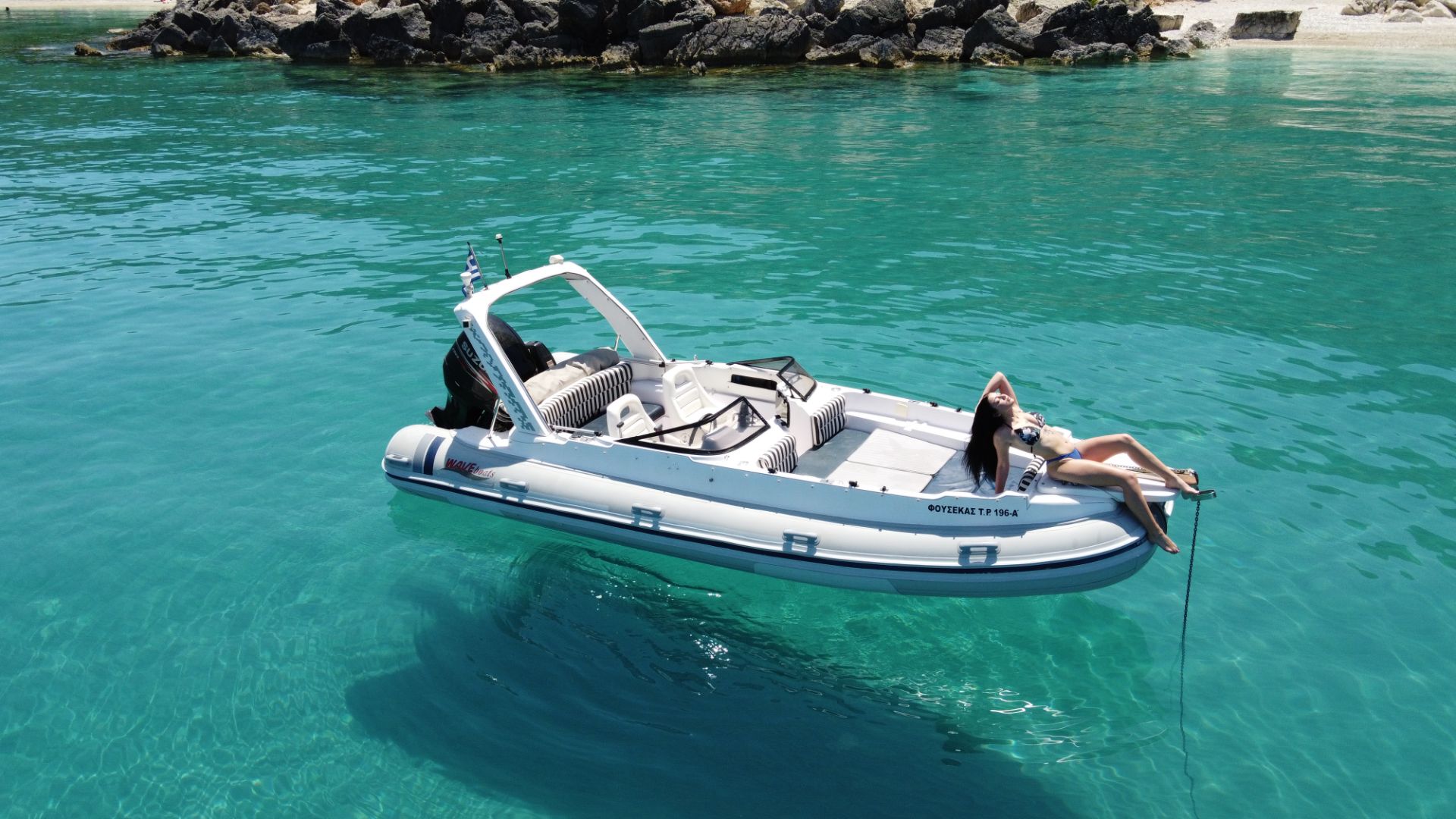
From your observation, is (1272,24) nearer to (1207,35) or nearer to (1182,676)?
(1207,35)

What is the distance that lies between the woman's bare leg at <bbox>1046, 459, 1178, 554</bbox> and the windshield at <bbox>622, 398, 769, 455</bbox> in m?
3.11

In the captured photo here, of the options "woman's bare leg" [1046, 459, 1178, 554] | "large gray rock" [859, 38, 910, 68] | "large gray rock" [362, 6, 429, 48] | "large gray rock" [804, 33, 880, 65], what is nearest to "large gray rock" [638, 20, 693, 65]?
"large gray rock" [804, 33, 880, 65]

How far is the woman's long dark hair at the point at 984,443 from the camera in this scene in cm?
920

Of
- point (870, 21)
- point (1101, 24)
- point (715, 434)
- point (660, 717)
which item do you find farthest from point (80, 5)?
point (660, 717)

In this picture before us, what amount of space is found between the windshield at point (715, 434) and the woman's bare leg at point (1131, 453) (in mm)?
3165

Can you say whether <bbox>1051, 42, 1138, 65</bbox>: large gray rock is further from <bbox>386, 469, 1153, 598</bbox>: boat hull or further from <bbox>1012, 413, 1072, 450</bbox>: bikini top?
<bbox>386, 469, 1153, 598</bbox>: boat hull

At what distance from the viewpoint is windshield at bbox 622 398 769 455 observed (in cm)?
1009

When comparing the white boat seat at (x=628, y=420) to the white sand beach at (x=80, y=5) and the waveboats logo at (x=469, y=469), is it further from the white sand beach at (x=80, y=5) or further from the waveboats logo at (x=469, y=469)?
the white sand beach at (x=80, y=5)

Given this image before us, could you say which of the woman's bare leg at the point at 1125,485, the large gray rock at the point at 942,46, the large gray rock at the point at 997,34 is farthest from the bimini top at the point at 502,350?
the large gray rock at the point at 997,34

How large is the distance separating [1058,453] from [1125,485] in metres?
0.64

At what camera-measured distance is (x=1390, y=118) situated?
31.0 m

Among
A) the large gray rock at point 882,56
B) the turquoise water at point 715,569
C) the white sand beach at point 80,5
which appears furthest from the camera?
the white sand beach at point 80,5

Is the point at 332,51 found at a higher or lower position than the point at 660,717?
higher

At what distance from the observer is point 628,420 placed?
429 inches
